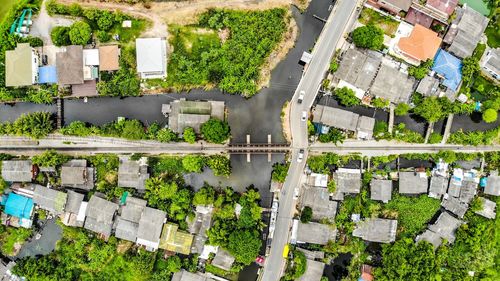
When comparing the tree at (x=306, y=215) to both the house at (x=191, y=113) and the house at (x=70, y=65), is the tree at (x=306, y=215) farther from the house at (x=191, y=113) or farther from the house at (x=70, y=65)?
the house at (x=70, y=65)

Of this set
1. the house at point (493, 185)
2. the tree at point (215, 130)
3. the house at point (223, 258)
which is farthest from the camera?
the house at point (493, 185)

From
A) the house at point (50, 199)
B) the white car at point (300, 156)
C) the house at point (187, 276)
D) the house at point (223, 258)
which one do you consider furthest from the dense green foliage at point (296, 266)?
the house at point (50, 199)

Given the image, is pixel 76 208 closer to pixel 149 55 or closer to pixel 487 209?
pixel 149 55

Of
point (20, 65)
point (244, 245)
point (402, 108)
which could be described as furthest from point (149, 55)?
point (402, 108)

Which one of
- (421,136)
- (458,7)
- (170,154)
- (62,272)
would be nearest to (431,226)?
(421,136)

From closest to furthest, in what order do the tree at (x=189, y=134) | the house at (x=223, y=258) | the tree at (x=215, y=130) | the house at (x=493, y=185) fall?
the tree at (x=215, y=130) < the tree at (x=189, y=134) < the house at (x=223, y=258) < the house at (x=493, y=185)

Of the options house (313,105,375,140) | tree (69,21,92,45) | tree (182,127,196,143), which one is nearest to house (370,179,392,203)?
house (313,105,375,140)

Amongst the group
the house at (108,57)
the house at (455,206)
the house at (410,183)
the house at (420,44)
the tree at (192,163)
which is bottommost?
the tree at (192,163)

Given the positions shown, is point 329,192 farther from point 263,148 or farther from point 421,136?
point 421,136
